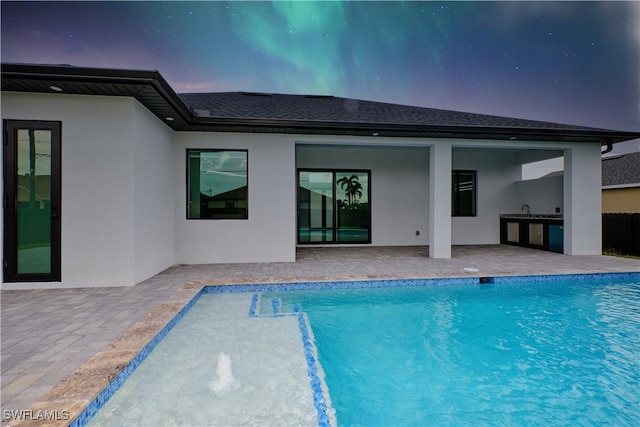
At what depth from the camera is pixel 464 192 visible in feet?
33.9

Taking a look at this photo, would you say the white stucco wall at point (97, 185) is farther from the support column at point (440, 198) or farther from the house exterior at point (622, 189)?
the house exterior at point (622, 189)

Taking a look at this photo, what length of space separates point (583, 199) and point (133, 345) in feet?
32.1

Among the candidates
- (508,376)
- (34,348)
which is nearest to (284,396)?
(508,376)

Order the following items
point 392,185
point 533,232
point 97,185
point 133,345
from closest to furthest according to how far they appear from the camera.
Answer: point 133,345 < point 97,185 < point 533,232 < point 392,185

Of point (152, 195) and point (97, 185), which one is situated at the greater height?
point (97, 185)

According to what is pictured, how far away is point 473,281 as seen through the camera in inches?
214

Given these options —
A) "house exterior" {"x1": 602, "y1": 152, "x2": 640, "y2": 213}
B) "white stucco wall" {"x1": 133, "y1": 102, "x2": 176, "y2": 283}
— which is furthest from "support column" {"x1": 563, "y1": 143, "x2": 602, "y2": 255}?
"white stucco wall" {"x1": 133, "y1": 102, "x2": 176, "y2": 283}

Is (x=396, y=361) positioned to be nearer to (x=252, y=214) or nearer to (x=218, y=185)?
(x=252, y=214)

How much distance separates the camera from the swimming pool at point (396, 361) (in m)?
2.14

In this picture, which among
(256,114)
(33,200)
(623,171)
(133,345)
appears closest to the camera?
(133,345)

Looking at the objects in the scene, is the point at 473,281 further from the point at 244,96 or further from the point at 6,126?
the point at 244,96

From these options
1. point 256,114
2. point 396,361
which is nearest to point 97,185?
point 256,114

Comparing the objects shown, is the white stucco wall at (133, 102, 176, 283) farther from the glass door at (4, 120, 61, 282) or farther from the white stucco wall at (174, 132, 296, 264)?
the glass door at (4, 120, 61, 282)

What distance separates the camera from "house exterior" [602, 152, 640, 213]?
13414 millimetres
